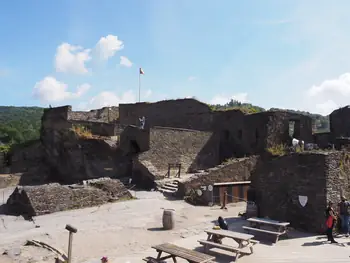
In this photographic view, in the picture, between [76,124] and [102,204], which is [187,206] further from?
[76,124]

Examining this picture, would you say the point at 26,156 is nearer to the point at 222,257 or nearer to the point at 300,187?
the point at 300,187

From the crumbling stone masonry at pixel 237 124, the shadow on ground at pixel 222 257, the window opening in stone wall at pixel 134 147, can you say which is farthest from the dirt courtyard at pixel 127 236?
the crumbling stone masonry at pixel 237 124

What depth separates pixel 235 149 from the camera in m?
24.8

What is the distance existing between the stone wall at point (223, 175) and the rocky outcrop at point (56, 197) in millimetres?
3351

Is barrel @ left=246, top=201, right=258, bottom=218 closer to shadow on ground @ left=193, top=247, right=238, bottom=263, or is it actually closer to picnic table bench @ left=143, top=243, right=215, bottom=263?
shadow on ground @ left=193, top=247, right=238, bottom=263

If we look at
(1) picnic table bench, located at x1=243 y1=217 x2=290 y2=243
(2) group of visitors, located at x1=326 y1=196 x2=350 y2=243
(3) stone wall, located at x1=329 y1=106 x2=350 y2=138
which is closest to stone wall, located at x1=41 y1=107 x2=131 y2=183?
(1) picnic table bench, located at x1=243 y1=217 x2=290 y2=243

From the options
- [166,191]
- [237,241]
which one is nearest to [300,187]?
[237,241]

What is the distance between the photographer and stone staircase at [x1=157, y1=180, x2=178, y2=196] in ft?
58.2

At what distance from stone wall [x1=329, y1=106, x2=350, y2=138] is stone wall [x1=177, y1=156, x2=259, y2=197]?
389 inches

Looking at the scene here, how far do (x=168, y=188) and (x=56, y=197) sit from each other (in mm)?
6317

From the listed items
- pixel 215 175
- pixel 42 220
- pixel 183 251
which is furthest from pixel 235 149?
pixel 183 251

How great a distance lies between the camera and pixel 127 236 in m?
10.3

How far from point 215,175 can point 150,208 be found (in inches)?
186

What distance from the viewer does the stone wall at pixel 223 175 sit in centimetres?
1682
